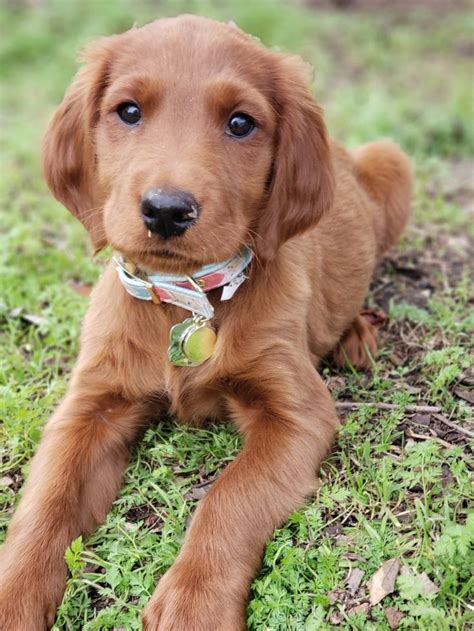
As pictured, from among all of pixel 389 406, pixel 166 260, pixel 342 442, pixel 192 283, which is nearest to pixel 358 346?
pixel 389 406

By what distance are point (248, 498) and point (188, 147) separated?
1251 mm

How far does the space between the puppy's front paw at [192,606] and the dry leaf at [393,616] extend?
18.0 inches

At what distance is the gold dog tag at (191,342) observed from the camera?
312 cm

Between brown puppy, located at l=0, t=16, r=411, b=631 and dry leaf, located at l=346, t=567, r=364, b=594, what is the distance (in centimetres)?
32

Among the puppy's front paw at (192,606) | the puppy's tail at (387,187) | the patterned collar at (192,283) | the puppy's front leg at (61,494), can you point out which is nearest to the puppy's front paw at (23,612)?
the puppy's front leg at (61,494)

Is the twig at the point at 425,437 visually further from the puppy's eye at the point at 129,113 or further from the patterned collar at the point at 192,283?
the puppy's eye at the point at 129,113

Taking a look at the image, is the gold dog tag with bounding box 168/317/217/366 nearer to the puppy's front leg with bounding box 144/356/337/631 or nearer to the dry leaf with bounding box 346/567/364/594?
the puppy's front leg with bounding box 144/356/337/631

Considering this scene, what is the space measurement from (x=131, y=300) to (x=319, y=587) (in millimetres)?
1365

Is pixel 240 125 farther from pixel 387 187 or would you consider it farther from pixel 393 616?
pixel 387 187

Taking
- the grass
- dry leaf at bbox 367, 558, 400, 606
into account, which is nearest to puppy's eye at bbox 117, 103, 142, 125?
the grass

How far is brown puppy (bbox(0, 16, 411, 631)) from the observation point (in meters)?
2.67

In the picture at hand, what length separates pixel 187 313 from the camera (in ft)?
10.6

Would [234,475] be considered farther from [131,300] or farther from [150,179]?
[150,179]

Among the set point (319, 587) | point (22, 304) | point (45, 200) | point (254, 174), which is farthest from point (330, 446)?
point (45, 200)
